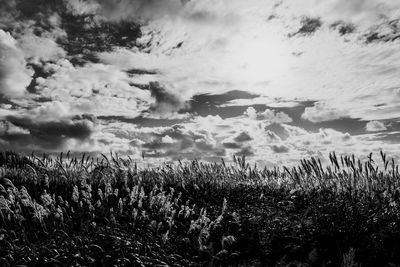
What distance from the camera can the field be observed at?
20.2 feet

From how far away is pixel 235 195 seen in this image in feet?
30.1

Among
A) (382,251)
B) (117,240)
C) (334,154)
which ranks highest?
(334,154)

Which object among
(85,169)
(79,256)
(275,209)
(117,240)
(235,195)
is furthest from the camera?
(85,169)

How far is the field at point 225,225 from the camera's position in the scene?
6160mm

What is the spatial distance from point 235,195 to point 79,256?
13.7ft

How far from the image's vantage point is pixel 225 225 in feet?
24.0

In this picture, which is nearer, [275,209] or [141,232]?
[141,232]

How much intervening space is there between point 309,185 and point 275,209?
173cm

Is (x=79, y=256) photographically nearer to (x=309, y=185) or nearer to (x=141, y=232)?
(x=141, y=232)

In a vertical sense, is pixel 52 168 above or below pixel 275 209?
above

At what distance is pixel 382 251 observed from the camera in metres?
6.21

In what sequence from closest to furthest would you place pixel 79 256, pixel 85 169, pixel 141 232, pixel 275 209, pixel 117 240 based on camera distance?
pixel 79 256 → pixel 117 240 → pixel 141 232 → pixel 275 209 → pixel 85 169

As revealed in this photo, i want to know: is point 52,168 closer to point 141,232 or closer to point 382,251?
point 141,232

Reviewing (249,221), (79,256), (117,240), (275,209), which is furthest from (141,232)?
(275,209)
